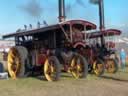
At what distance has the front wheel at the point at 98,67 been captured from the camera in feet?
54.7

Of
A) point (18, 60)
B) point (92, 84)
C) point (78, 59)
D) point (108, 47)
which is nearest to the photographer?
point (92, 84)

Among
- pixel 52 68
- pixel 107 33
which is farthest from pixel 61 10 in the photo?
pixel 52 68

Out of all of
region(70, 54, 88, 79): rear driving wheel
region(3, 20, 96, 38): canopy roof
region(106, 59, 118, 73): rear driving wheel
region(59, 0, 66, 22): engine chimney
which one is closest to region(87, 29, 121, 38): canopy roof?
region(3, 20, 96, 38): canopy roof

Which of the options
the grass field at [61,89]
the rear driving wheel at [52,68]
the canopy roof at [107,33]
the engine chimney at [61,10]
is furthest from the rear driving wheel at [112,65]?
the grass field at [61,89]

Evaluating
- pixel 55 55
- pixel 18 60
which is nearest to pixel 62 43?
pixel 55 55

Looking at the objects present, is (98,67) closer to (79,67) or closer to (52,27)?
(79,67)

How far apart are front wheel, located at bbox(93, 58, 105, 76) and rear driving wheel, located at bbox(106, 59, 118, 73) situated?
1.23 meters

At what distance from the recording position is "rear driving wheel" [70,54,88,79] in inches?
552

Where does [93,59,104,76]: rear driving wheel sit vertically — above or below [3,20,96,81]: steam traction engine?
below

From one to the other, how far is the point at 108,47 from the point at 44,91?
716cm

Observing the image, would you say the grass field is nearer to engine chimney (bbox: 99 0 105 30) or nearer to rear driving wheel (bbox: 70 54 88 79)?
rear driving wheel (bbox: 70 54 88 79)

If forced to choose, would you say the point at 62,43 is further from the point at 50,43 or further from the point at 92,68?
the point at 92,68

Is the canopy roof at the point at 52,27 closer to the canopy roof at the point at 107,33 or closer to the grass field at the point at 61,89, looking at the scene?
the canopy roof at the point at 107,33

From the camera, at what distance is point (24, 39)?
16469 millimetres
